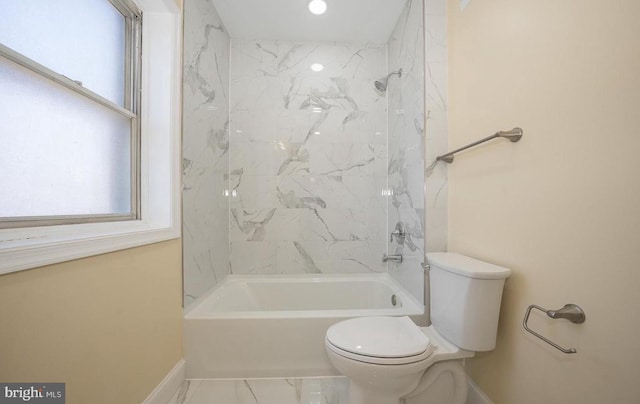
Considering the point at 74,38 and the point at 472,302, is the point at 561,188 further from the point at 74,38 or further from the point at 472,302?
the point at 74,38

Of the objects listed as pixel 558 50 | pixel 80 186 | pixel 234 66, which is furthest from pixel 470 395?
pixel 234 66

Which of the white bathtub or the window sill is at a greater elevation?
the window sill

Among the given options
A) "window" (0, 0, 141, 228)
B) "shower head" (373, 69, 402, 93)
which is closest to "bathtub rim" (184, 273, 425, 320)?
"window" (0, 0, 141, 228)

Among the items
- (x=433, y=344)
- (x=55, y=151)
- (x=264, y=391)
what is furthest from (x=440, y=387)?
(x=55, y=151)

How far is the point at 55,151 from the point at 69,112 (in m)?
0.17

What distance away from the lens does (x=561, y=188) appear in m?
0.79

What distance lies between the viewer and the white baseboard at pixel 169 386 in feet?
3.59

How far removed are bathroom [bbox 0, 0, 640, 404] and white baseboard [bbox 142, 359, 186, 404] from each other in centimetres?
2

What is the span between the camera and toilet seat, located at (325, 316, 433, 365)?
93cm

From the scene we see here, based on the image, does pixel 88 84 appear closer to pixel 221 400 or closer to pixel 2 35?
pixel 2 35

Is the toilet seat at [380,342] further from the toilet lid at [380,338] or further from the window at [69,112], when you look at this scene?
the window at [69,112]

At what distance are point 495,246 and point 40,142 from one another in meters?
1.81

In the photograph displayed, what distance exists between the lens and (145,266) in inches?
40.9

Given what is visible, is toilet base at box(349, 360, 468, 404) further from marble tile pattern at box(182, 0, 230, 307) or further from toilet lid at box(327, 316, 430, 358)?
marble tile pattern at box(182, 0, 230, 307)
